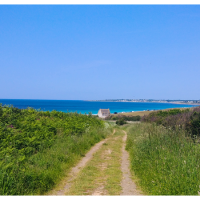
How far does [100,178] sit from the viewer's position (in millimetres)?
7352

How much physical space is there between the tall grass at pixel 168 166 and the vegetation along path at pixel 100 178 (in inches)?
18.7

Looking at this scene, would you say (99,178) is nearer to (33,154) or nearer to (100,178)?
(100,178)

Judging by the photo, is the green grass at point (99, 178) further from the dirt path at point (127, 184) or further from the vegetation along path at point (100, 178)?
the dirt path at point (127, 184)

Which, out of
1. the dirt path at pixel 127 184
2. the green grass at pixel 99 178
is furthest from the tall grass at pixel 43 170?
the dirt path at pixel 127 184

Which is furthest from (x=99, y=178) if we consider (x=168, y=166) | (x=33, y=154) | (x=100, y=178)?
(x=33, y=154)

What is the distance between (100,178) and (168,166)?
231 cm

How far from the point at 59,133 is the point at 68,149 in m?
2.89

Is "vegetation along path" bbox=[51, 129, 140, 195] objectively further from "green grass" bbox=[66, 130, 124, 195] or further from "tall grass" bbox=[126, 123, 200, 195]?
"tall grass" bbox=[126, 123, 200, 195]

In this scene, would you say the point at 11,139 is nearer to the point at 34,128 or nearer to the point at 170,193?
the point at 34,128

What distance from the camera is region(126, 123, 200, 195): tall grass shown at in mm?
4945

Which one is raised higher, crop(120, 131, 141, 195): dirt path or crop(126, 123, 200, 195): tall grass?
crop(126, 123, 200, 195): tall grass

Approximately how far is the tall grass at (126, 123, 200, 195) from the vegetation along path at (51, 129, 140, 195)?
0.47 m

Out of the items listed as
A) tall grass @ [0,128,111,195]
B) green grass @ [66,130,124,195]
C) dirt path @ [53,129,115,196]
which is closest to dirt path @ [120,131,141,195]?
green grass @ [66,130,124,195]

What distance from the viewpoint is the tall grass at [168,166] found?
195 inches
